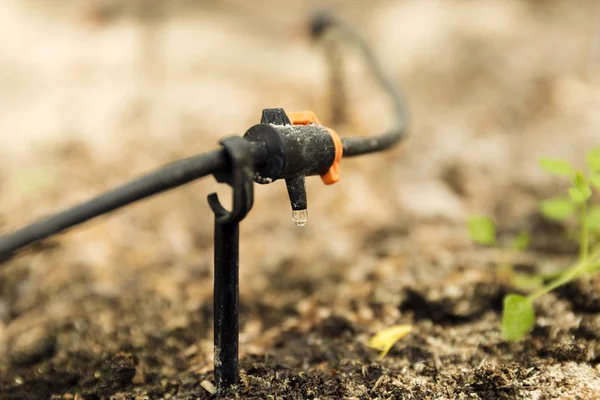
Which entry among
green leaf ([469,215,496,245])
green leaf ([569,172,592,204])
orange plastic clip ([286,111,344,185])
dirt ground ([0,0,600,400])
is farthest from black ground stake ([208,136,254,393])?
green leaf ([469,215,496,245])

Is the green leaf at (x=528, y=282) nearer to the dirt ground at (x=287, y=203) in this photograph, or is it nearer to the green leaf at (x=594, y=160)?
the dirt ground at (x=287, y=203)

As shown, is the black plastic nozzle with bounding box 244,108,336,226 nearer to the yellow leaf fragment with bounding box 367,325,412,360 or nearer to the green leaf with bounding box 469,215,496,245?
the yellow leaf fragment with bounding box 367,325,412,360

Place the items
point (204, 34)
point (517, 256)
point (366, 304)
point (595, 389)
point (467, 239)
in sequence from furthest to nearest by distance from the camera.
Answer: point (204, 34) < point (467, 239) < point (517, 256) < point (366, 304) < point (595, 389)

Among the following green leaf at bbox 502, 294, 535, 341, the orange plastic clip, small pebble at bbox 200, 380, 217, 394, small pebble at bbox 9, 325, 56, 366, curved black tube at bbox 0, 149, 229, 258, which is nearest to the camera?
curved black tube at bbox 0, 149, 229, 258

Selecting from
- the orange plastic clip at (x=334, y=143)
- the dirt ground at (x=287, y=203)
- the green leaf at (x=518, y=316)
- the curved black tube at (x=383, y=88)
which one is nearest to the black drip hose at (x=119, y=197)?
the orange plastic clip at (x=334, y=143)

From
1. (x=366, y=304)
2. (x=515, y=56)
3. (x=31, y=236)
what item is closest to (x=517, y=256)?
(x=366, y=304)

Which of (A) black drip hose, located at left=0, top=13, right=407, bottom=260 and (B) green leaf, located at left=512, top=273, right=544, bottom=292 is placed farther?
(B) green leaf, located at left=512, top=273, right=544, bottom=292

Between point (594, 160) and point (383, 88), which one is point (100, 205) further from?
point (383, 88)

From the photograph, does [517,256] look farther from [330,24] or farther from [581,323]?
[330,24]

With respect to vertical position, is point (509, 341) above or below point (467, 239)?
below
